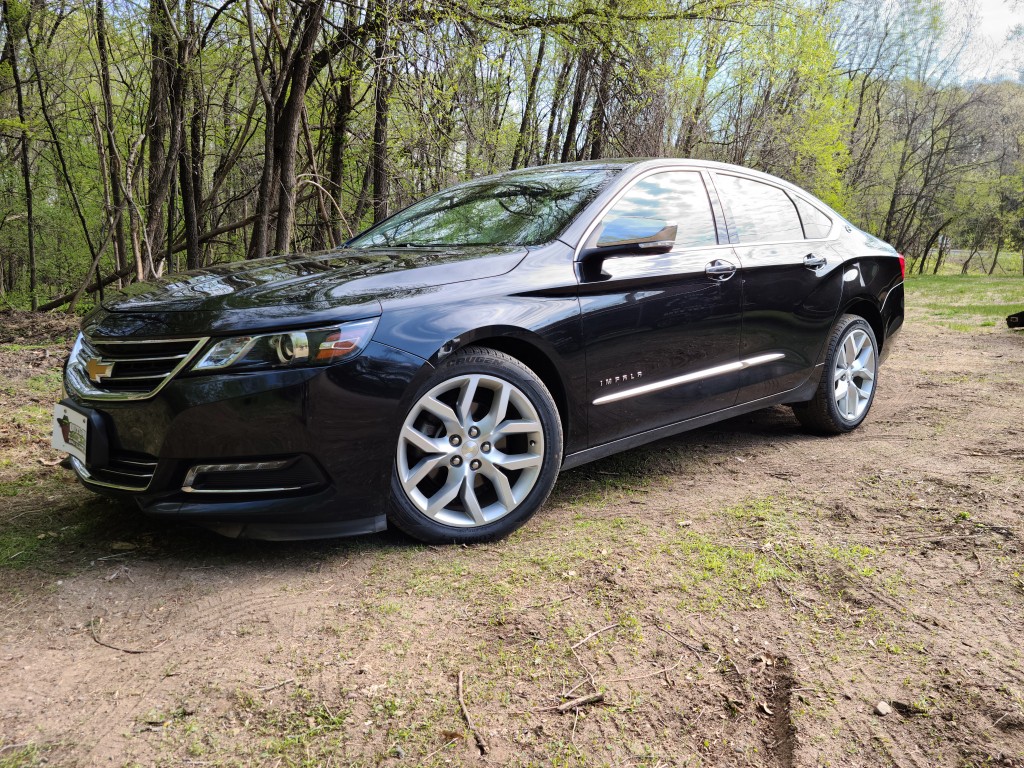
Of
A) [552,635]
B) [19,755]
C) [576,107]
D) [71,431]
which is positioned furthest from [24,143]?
[552,635]

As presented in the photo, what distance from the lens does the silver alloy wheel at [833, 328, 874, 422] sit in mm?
4324

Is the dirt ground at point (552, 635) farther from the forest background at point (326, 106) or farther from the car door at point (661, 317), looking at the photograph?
the forest background at point (326, 106)

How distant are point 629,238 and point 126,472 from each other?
7.05 ft

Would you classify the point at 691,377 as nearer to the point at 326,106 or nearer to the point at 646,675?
the point at 646,675

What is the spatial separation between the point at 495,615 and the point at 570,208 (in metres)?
1.82

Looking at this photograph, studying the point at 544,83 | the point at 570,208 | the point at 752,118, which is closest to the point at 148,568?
the point at 570,208

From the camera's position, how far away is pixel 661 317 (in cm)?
322

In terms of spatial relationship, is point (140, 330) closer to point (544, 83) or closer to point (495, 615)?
point (495, 615)

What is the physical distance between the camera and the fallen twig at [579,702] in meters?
1.79

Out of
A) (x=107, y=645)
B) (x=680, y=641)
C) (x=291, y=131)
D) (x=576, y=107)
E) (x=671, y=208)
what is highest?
(x=576, y=107)

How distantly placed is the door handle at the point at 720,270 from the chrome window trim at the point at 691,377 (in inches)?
16.9

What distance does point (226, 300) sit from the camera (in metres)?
2.43

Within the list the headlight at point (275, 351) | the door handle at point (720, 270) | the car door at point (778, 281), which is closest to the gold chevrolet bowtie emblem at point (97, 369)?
the headlight at point (275, 351)

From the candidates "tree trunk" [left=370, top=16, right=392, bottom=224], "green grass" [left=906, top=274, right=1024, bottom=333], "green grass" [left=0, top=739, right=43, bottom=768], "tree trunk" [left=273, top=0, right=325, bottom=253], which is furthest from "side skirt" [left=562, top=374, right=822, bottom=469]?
"green grass" [left=906, top=274, right=1024, bottom=333]
